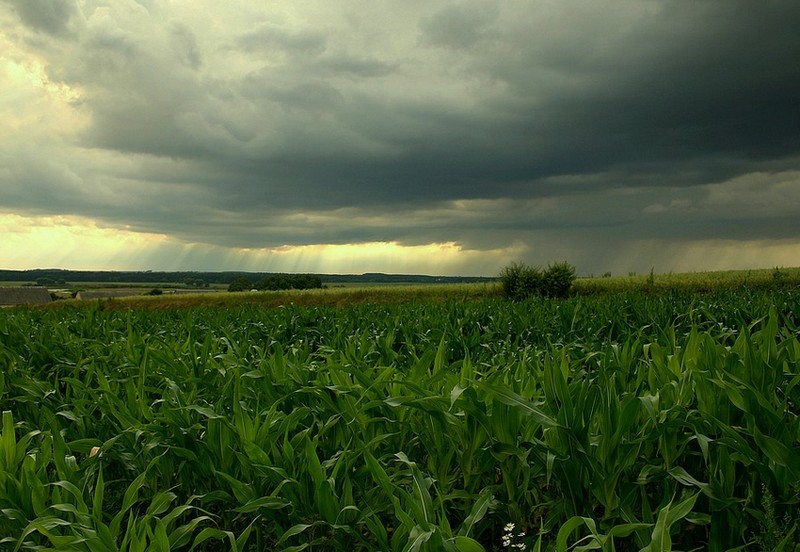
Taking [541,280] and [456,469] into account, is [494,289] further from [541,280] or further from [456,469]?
[456,469]

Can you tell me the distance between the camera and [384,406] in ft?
10.5

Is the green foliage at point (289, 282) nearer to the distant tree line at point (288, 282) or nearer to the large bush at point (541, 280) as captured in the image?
the distant tree line at point (288, 282)

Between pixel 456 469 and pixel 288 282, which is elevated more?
pixel 288 282

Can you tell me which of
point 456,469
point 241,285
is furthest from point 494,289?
point 241,285

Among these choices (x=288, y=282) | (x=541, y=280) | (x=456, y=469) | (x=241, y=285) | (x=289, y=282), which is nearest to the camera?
(x=456, y=469)

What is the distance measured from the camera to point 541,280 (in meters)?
32.7

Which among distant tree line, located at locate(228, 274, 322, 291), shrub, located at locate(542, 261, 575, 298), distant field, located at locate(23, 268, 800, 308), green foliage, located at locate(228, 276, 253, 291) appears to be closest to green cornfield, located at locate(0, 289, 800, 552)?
distant field, located at locate(23, 268, 800, 308)

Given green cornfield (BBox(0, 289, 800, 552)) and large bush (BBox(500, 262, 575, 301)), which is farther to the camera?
large bush (BBox(500, 262, 575, 301))

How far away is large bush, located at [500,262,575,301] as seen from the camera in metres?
32.6

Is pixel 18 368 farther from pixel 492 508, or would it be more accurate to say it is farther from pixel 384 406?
pixel 492 508

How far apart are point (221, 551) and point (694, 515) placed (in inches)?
83.0

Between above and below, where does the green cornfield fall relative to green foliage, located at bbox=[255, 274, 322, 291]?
below

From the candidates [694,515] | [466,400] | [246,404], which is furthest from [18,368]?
[694,515]

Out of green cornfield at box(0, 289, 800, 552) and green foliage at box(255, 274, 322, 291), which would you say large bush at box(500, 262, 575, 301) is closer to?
green cornfield at box(0, 289, 800, 552)
